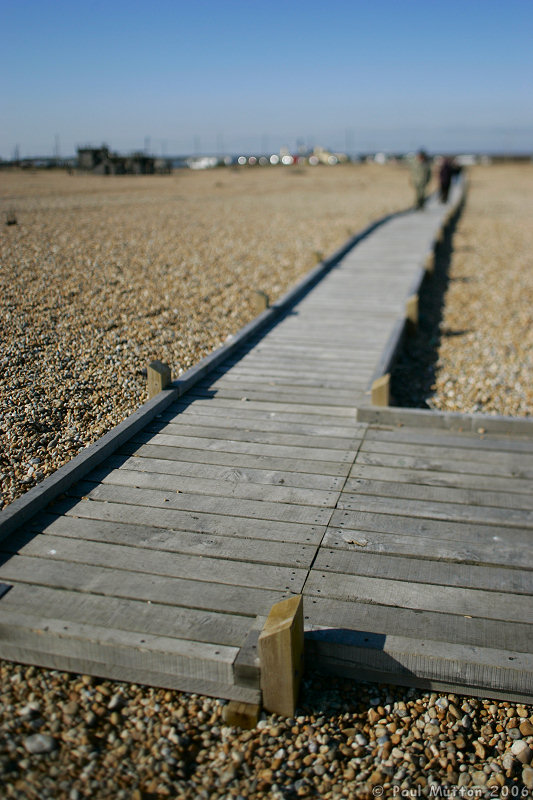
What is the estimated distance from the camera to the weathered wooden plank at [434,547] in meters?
3.71

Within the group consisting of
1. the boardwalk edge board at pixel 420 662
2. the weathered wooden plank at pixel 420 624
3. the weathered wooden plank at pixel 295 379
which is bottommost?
the boardwalk edge board at pixel 420 662

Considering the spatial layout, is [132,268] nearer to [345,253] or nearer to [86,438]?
Answer: [345,253]

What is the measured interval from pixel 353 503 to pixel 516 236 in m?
17.4

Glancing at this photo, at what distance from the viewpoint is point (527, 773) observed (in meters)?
2.75

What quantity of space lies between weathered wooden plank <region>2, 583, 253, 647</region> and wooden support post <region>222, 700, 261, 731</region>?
0.84 feet

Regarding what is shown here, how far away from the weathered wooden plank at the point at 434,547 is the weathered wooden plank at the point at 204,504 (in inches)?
8.5

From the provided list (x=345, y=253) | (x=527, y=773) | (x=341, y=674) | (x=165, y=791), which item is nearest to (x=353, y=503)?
(x=341, y=674)

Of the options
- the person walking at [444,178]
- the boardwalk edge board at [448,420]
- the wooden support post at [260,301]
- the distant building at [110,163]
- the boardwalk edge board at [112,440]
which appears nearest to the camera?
the boardwalk edge board at [112,440]

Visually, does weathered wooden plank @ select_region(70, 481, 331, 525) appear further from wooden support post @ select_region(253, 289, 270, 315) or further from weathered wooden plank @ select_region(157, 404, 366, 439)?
wooden support post @ select_region(253, 289, 270, 315)

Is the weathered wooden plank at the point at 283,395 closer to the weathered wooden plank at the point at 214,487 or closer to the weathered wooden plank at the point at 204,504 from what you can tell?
the weathered wooden plank at the point at 214,487

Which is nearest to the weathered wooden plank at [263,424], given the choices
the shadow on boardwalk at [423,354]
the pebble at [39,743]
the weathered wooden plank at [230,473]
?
the weathered wooden plank at [230,473]

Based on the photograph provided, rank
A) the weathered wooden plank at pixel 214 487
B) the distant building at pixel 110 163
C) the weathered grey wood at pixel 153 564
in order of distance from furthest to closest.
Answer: the distant building at pixel 110 163 < the weathered wooden plank at pixel 214 487 < the weathered grey wood at pixel 153 564

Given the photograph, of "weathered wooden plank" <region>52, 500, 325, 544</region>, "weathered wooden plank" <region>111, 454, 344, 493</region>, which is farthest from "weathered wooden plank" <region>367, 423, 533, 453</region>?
"weathered wooden plank" <region>52, 500, 325, 544</region>

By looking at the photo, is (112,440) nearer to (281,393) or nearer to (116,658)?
(281,393)
